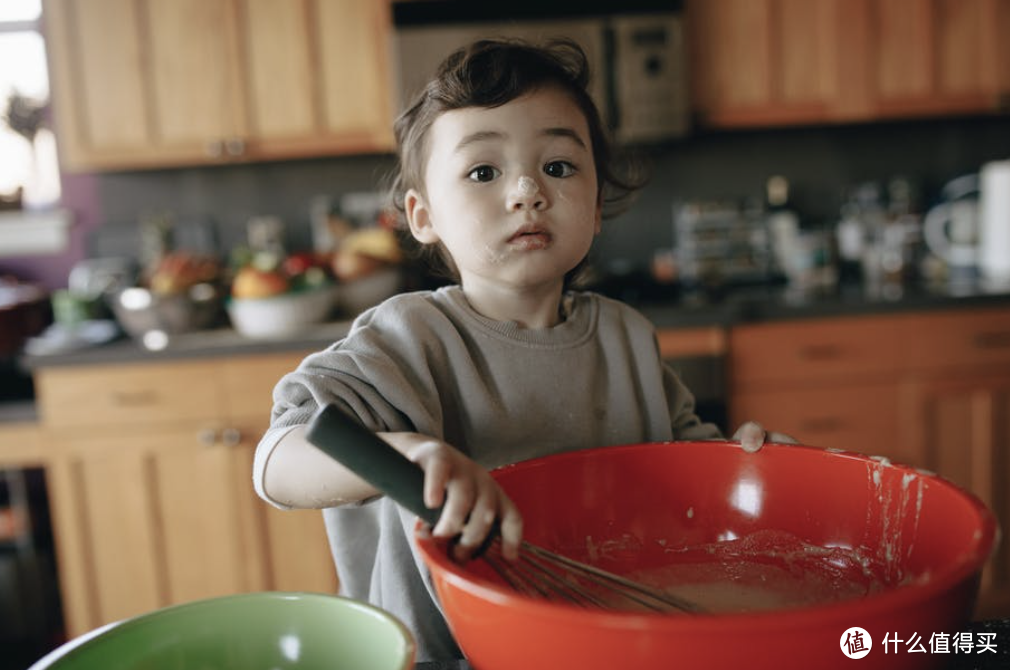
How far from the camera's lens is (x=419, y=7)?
88.1 inches

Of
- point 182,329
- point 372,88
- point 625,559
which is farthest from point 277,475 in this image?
point 372,88

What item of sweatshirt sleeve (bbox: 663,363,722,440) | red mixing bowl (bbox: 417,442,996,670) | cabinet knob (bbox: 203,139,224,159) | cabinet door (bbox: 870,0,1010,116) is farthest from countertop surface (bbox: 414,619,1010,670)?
cabinet door (bbox: 870,0,1010,116)

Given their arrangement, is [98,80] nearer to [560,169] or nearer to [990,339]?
[560,169]

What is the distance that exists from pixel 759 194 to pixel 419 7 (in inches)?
47.6

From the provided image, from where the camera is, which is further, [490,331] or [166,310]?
[166,310]

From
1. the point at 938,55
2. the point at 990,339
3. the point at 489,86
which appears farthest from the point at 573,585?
the point at 938,55

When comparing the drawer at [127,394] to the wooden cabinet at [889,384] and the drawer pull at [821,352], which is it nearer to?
the wooden cabinet at [889,384]

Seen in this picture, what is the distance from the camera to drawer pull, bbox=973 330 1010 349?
2188 mm

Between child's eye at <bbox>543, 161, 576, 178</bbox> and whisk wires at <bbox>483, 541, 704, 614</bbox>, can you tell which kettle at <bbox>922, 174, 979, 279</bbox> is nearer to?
child's eye at <bbox>543, 161, 576, 178</bbox>

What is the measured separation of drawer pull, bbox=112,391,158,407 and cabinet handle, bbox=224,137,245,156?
2.27 ft

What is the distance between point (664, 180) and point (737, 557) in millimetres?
2159

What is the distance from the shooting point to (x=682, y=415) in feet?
2.91

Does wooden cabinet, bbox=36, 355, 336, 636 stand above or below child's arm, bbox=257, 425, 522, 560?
below

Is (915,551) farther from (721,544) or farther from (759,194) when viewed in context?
(759,194)
